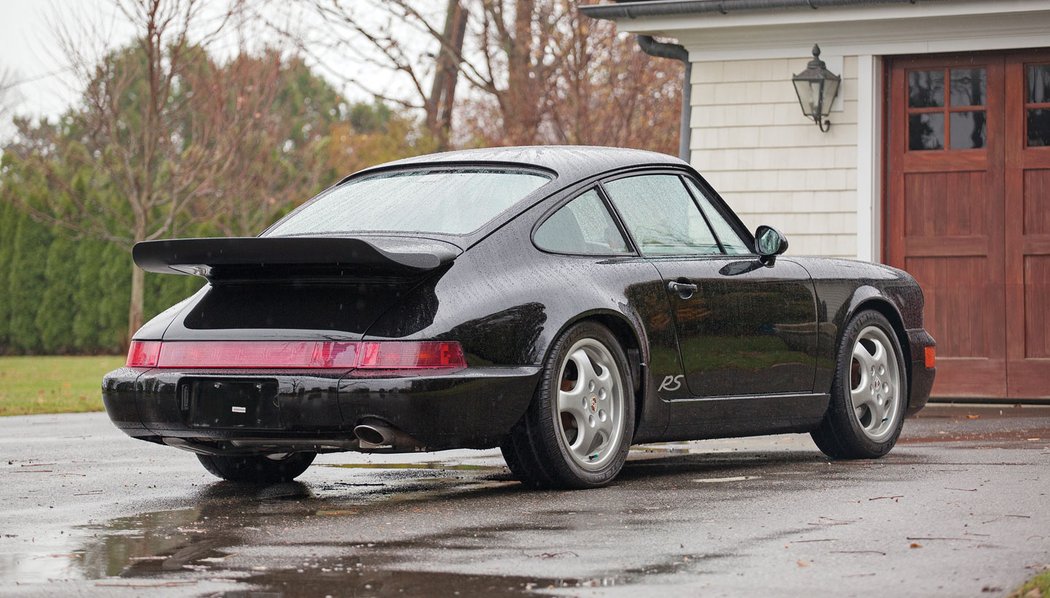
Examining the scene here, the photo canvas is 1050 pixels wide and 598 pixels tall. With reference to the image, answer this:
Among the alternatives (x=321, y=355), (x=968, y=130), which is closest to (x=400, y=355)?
(x=321, y=355)

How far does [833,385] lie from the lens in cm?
821

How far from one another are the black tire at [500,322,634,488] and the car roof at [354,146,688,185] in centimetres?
76

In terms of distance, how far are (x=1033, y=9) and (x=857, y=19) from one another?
4.22ft

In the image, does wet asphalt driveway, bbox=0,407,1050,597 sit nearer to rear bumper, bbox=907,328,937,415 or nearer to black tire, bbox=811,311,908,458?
black tire, bbox=811,311,908,458

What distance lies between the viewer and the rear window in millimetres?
6920

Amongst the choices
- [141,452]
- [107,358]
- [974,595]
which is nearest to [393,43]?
[107,358]

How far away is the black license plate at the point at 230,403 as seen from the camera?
6.36m

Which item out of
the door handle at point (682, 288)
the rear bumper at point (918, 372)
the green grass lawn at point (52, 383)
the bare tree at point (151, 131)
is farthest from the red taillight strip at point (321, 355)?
the bare tree at point (151, 131)

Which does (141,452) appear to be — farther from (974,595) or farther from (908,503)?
(974,595)

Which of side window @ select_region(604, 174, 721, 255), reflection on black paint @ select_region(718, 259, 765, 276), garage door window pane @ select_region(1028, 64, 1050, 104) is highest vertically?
garage door window pane @ select_region(1028, 64, 1050, 104)

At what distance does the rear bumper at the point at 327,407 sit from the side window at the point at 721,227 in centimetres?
170

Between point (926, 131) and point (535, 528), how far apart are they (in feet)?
27.4

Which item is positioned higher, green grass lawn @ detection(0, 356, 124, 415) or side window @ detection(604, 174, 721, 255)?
side window @ detection(604, 174, 721, 255)

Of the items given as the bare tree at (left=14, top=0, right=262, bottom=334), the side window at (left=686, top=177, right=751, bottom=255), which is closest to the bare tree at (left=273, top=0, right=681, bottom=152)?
the bare tree at (left=14, top=0, right=262, bottom=334)
